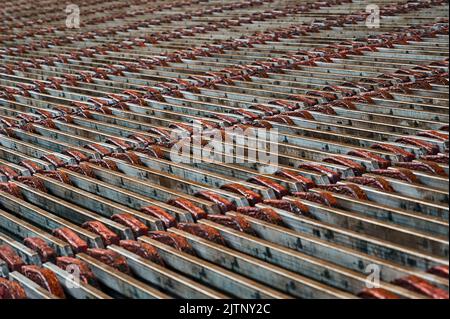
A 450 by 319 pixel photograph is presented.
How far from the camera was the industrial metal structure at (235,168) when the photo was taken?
318cm

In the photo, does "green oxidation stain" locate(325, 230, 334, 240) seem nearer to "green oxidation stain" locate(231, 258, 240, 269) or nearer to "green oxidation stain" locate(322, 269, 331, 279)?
"green oxidation stain" locate(322, 269, 331, 279)

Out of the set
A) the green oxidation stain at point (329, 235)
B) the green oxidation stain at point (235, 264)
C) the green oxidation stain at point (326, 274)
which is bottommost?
the green oxidation stain at point (235, 264)

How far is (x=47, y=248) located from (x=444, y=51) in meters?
4.58

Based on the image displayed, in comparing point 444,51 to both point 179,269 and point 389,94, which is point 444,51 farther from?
point 179,269

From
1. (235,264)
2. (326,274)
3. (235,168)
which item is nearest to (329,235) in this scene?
(326,274)

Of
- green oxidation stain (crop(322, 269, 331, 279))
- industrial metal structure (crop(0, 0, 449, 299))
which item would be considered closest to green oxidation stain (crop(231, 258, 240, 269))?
industrial metal structure (crop(0, 0, 449, 299))

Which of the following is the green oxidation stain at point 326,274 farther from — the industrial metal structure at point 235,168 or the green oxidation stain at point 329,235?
the green oxidation stain at point 329,235

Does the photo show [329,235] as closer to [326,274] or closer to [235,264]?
[326,274]

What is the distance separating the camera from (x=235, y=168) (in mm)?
4414

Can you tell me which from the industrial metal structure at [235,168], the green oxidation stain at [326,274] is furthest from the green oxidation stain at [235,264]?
the green oxidation stain at [326,274]

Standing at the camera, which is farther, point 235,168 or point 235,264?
point 235,168

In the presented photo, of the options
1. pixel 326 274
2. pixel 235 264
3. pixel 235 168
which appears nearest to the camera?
pixel 326 274

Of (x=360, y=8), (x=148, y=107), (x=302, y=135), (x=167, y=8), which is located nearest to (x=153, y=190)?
(x=302, y=135)
